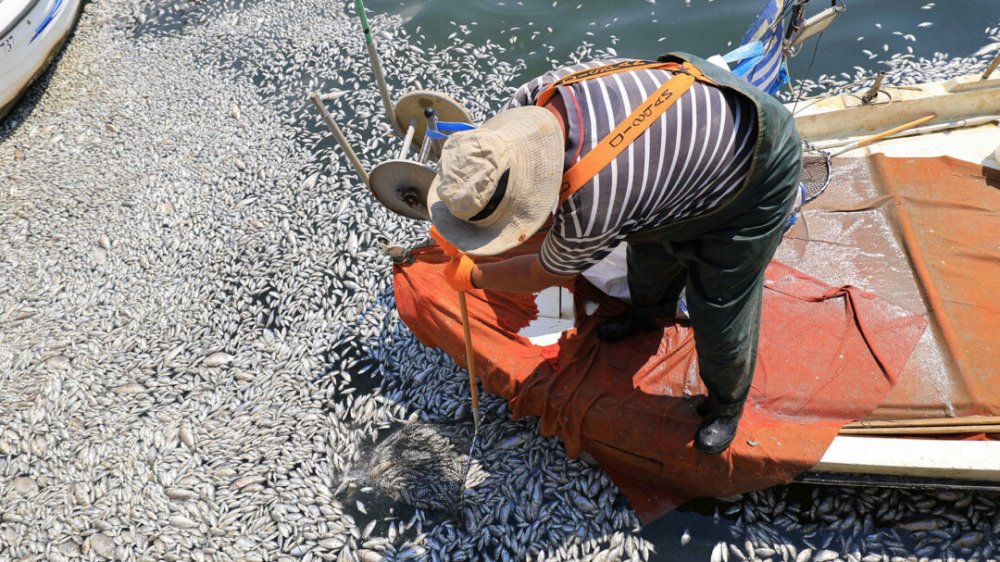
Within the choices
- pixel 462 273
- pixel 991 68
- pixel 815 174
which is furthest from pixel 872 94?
pixel 462 273

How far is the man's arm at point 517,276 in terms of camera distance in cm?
240

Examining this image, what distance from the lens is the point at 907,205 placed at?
371 cm

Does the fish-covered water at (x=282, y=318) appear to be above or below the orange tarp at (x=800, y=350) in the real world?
below

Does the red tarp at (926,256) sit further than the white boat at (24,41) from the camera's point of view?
No

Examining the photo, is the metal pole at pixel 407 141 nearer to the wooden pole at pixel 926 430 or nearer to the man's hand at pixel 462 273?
the man's hand at pixel 462 273

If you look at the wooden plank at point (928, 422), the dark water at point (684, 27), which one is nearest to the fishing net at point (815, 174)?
the wooden plank at point (928, 422)

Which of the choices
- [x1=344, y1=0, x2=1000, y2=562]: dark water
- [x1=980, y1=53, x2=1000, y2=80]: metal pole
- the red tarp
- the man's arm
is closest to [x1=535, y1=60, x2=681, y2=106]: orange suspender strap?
the man's arm

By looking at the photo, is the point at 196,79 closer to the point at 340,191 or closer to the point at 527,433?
the point at 340,191

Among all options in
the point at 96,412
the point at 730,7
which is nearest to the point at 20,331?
the point at 96,412

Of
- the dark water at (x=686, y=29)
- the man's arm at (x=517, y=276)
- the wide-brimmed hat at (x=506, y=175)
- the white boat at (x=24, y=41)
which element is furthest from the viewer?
the white boat at (x=24, y=41)

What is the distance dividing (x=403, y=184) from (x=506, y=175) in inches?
70.5

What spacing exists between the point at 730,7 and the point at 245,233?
193 inches

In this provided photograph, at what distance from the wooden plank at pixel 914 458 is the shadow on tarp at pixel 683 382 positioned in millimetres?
86

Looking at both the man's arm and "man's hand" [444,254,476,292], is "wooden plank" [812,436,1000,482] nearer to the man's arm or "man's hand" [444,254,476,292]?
the man's arm
